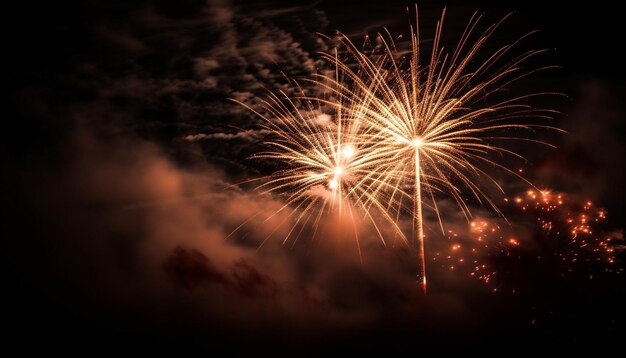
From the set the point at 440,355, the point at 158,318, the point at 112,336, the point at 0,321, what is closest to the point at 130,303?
the point at 112,336

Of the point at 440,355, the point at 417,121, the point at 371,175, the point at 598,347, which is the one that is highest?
the point at 440,355

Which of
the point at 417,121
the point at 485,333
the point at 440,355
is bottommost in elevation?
the point at 417,121

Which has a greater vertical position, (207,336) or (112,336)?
(207,336)

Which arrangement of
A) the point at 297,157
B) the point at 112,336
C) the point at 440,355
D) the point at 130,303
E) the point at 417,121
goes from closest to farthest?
the point at 417,121 < the point at 297,157 < the point at 112,336 < the point at 130,303 < the point at 440,355

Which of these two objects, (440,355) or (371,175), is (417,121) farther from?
(440,355)

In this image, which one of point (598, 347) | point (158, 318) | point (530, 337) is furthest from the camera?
point (530, 337)


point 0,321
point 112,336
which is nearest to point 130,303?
point 112,336

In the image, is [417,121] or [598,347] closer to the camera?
[417,121]

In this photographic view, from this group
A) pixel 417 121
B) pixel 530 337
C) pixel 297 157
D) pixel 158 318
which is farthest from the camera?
pixel 530 337

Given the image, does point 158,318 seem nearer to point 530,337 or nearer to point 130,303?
point 130,303
